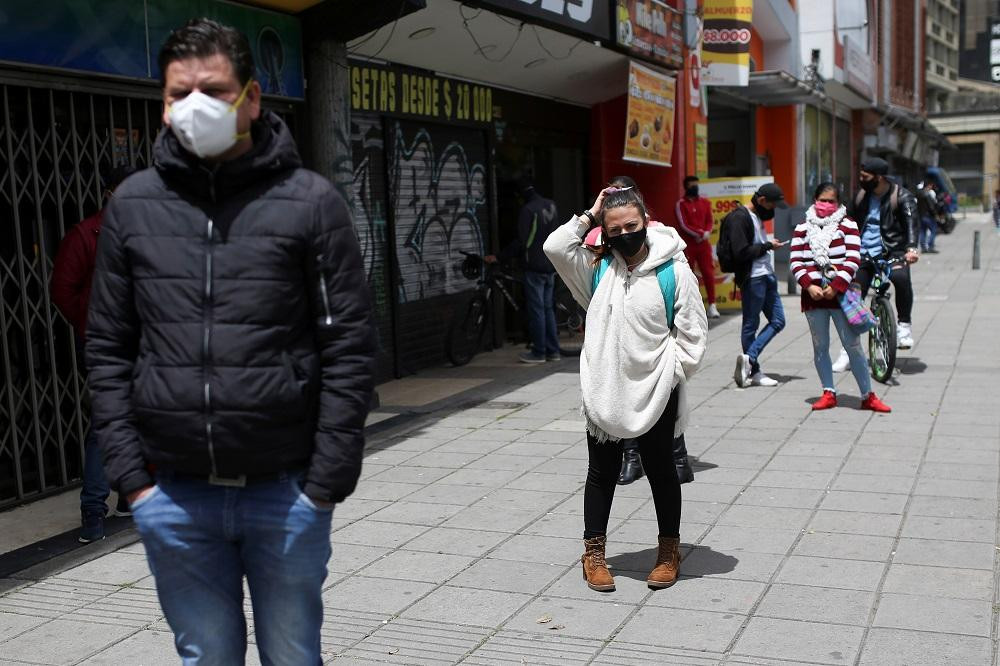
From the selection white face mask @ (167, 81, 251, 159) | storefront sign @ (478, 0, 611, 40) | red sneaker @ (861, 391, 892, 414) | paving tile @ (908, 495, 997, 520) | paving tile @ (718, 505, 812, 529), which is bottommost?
paving tile @ (908, 495, 997, 520)

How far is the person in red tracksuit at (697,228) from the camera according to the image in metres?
15.3

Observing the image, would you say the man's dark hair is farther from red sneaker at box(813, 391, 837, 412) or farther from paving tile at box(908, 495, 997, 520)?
red sneaker at box(813, 391, 837, 412)

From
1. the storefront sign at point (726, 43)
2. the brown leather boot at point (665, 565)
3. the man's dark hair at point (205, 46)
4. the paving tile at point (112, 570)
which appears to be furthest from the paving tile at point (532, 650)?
the storefront sign at point (726, 43)

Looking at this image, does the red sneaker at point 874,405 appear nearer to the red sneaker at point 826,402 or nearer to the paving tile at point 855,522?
the red sneaker at point 826,402

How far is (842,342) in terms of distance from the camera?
8.69 metres

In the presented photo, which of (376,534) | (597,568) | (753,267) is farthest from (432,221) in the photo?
(597,568)

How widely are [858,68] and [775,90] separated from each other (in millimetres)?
11684

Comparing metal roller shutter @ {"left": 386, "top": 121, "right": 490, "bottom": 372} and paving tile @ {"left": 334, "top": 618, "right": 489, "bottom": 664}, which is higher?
metal roller shutter @ {"left": 386, "top": 121, "right": 490, "bottom": 372}

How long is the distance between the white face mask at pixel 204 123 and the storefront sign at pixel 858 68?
28.3 metres

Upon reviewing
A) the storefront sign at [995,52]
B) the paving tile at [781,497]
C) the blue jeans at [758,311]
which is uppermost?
the storefront sign at [995,52]

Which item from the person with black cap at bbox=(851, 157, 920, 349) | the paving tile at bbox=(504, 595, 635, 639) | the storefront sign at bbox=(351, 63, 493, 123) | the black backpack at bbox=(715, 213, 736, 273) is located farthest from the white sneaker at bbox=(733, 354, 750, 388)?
the paving tile at bbox=(504, 595, 635, 639)

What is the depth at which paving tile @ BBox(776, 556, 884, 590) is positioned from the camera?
5.00 meters

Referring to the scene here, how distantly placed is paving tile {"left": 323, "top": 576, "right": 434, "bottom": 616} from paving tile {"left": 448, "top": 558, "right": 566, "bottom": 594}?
0.19 metres

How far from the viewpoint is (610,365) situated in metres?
4.86
